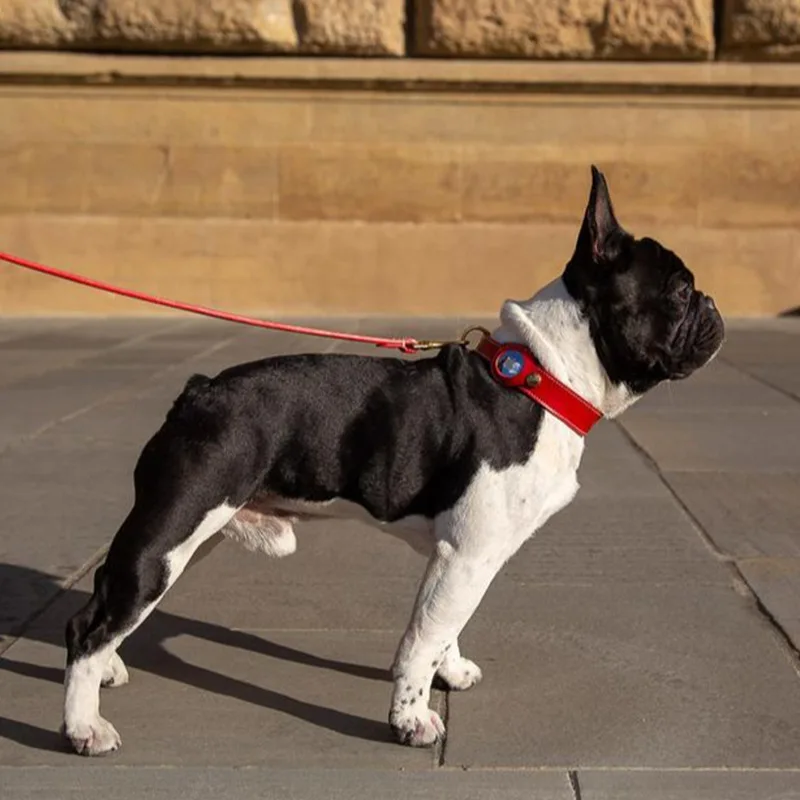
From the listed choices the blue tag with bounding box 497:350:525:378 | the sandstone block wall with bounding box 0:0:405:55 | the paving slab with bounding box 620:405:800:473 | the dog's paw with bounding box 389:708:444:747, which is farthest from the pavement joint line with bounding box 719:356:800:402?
the dog's paw with bounding box 389:708:444:747

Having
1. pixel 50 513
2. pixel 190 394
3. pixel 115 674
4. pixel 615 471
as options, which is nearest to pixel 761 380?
pixel 615 471

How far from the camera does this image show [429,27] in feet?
54.9

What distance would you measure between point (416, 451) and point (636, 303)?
0.78 m

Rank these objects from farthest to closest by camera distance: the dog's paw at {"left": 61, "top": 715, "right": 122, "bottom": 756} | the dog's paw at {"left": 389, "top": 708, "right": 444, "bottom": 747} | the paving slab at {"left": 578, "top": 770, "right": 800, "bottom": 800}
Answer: the dog's paw at {"left": 389, "top": 708, "right": 444, "bottom": 747} → the dog's paw at {"left": 61, "top": 715, "right": 122, "bottom": 756} → the paving slab at {"left": 578, "top": 770, "right": 800, "bottom": 800}

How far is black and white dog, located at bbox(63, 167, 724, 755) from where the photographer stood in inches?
167

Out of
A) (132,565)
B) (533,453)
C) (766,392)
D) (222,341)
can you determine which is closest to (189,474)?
(132,565)

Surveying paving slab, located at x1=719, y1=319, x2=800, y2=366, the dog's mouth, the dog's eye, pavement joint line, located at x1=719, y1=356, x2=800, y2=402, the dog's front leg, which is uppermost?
the dog's eye

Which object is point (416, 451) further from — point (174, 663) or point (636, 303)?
point (174, 663)

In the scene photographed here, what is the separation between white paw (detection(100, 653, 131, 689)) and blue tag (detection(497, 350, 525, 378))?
1.49 meters

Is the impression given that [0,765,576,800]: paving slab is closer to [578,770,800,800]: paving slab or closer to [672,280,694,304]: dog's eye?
[578,770,800,800]: paving slab

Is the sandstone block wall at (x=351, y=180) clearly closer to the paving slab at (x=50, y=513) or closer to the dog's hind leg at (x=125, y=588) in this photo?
the paving slab at (x=50, y=513)

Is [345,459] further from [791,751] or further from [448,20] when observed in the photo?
[448,20]

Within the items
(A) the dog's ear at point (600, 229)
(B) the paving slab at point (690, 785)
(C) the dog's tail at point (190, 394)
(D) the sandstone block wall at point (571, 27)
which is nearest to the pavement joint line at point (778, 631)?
(B) the paving slab at point (690, 785)

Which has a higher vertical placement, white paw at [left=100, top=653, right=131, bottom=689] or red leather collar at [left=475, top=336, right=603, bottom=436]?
red leather collar at [left=475, top=336, right=603, bottom=436]
